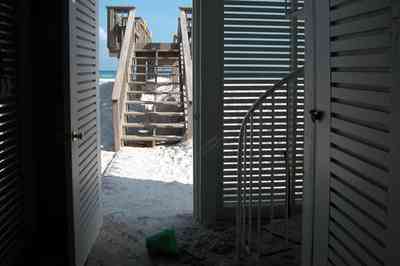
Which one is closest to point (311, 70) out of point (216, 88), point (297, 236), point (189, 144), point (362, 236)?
point (362, 236)

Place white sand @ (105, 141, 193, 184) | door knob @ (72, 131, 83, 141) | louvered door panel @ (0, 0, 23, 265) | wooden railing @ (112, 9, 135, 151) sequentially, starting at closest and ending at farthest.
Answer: louvered door panel @ (0, 0, 23, 265)
door knob @ (72, 131, 83, 141)
white sand @ (105, 141, 193, 184)
wooden railing @ (112, 9, 135, 151)

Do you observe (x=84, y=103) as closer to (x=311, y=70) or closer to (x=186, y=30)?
(x=311, y=70)

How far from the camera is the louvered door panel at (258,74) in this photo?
4473mm

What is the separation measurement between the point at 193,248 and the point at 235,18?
2.03m

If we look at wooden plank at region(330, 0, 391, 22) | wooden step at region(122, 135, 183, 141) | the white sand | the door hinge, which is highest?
wooden plank at region(330, 0, 391, 22)

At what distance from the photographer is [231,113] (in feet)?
14.7

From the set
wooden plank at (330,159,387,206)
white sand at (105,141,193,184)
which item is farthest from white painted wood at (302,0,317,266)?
white sand at (105,141,193,184)

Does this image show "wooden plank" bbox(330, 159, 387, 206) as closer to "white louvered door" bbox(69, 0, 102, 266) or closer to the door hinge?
the door hinge

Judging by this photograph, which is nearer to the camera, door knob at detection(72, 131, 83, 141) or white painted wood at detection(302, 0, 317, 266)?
white painted wood at detection(302, 0, 317, 266)

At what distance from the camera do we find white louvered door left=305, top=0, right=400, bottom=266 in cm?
152

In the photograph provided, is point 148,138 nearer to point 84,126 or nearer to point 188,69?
point 188,69

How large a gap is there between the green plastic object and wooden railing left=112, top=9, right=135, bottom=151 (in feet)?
15.4

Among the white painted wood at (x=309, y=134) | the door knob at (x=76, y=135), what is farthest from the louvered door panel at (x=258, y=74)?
the white painted wood at (x=309, y=134)

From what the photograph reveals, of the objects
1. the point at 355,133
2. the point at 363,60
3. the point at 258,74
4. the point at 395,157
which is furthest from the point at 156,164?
the point at 395,157
